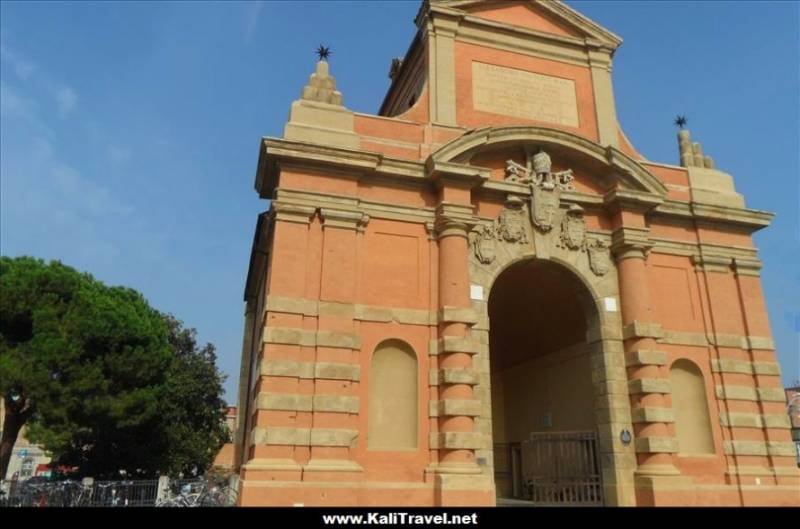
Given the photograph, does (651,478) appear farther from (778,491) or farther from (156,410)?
(156,410)

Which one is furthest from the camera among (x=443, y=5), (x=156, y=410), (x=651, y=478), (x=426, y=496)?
(x=156, y=410)

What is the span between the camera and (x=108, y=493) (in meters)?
17.5

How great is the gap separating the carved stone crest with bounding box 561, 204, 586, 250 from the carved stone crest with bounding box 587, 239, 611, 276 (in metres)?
0.32

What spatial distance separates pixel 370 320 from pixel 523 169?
230 inches

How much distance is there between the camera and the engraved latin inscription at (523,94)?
16.7 meters

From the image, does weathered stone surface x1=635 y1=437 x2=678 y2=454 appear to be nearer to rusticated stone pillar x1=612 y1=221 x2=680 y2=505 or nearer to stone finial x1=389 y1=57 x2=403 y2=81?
rusticated stone pillar x1=612 y1=221 x2=680 y2=505

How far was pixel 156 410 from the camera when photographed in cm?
2358

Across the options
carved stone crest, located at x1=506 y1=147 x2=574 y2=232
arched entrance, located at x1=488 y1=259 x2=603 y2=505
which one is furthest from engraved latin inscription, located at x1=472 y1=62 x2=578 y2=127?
arched entrance, located at x1=488 y1=259 x2=603 y2=505

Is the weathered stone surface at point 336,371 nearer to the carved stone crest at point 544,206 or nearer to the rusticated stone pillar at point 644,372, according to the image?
the carved stone crest at point 544,206

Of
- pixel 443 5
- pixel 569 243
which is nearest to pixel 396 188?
pixel 569 243

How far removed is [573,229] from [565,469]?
613 cm

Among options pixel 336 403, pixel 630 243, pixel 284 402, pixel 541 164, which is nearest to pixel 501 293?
pixel 630 243

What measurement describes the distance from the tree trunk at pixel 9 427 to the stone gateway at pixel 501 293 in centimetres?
1057

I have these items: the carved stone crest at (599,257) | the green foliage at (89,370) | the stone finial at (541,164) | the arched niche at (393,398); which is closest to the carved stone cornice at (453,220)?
the stone finial at (541,164)
